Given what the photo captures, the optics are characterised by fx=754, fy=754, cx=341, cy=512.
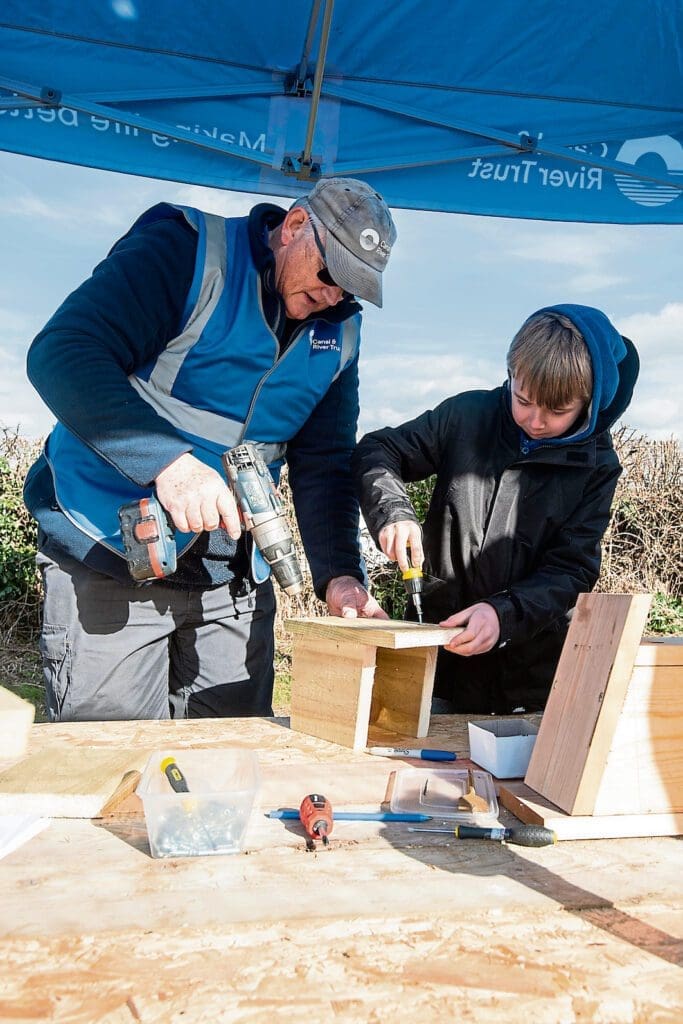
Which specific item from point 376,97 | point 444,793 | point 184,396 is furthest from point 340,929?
point 376,97

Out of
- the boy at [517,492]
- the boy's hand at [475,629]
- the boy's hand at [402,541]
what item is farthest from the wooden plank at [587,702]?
the boy's hand at [402,541]

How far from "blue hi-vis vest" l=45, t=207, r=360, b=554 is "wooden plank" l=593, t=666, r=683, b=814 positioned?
4.03 ft

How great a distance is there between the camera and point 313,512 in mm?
2578

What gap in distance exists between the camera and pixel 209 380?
2.19m

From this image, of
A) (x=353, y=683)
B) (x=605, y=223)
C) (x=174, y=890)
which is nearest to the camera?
(x=174, y=890)

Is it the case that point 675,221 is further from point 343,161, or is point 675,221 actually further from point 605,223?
point 343,161

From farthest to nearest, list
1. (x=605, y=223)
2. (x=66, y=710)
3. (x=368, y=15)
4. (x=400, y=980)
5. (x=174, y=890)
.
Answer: (x=605, y=223) < (x=368, y=15) < (x=66, y=710) < (x=174, y=890) < (x=400, y=980)

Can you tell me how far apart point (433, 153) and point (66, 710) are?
2.68 m

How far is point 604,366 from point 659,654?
1.05 m

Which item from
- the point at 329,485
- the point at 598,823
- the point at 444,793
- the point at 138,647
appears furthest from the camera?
the point at 329,485

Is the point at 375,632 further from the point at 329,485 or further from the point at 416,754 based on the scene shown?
the point at 329,485

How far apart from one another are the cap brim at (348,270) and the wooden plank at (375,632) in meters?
0.93

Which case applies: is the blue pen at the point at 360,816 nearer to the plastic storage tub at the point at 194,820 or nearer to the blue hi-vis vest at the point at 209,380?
the plastic storage tub at the point at 194,820

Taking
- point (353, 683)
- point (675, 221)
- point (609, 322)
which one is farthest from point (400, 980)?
point (675, 221)
